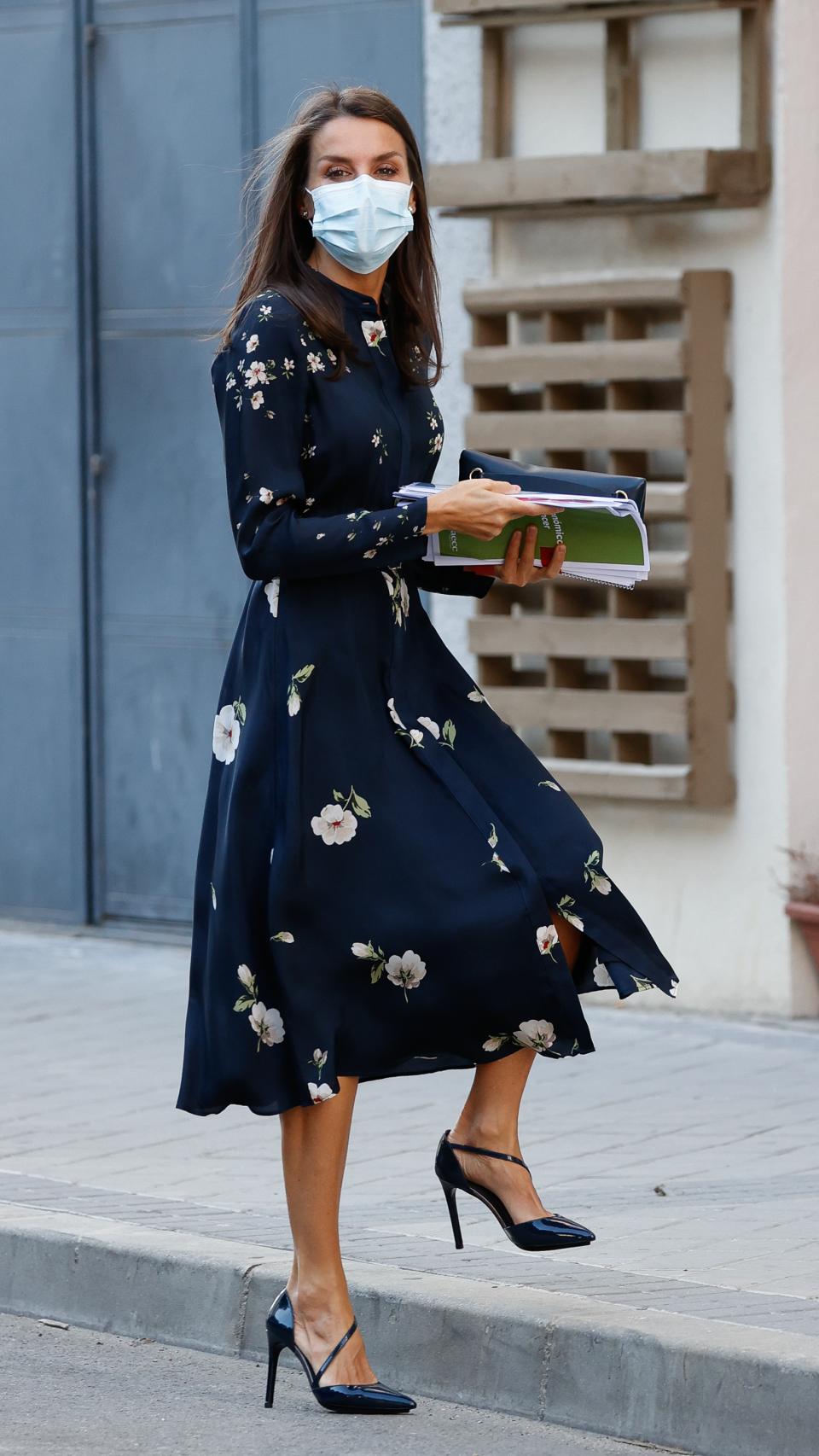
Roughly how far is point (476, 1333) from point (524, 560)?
4.39 ft

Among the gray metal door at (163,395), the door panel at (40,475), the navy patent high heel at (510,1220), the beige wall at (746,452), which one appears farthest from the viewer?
the door panel at (40,475)

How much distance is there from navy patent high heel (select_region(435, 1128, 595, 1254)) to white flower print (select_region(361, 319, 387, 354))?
51.4 inches

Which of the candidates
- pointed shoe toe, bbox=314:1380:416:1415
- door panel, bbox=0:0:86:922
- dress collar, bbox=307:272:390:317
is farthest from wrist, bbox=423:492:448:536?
door panel, bbox=0:0:86:922

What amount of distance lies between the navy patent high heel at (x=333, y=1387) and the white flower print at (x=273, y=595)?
1.11 metres

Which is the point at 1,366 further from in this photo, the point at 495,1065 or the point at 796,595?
the point at 495,1065

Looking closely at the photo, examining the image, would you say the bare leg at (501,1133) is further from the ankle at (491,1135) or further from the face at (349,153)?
the face at (349,153)

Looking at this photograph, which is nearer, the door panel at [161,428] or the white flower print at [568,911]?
the white flower print at [568,911]

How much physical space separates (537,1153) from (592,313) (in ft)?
9.44

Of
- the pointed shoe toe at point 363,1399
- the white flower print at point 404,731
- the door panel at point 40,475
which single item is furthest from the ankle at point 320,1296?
the door panel at point 40,475

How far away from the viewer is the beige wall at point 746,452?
748 centimetres

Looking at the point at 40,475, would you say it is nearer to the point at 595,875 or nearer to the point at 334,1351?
the point at 595,875

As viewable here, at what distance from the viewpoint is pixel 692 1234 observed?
518 cm

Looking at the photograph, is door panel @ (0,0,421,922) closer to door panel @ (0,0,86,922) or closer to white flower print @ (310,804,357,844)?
door panel @ (0,0,86,922)

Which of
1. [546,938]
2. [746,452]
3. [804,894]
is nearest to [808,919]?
[804,894]
